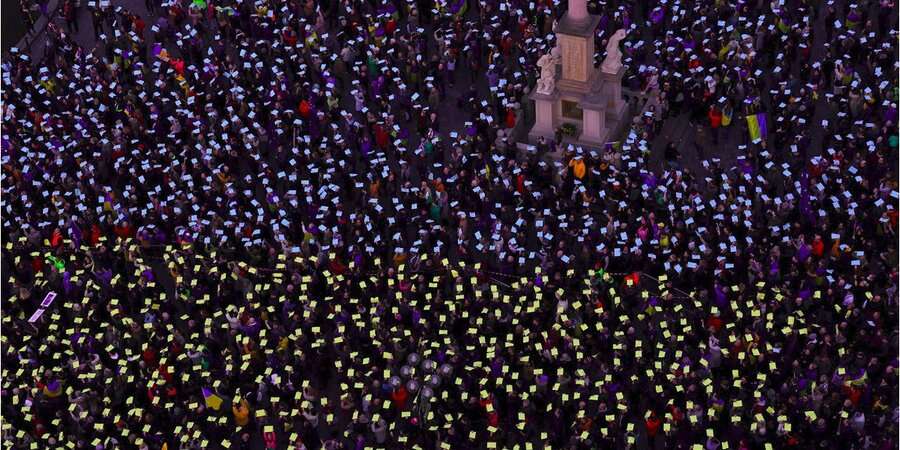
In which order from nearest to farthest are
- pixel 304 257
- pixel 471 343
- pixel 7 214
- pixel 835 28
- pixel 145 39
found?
pixel 471 343 → pixel 304 257 → pixel 7 214 → pixel 835 28 → pixel 145 39

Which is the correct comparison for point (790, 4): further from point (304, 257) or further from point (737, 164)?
point (304, 257)

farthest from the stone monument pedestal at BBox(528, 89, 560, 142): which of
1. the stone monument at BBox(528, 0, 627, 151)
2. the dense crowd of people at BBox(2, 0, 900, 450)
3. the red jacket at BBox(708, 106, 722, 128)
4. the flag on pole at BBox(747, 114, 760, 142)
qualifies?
the flag on pole at BBox(747, 114, 760, 142)

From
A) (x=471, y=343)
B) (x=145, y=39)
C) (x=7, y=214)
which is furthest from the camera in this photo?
(x=145, y=39)

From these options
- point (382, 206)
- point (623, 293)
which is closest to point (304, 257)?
point (382, 206)

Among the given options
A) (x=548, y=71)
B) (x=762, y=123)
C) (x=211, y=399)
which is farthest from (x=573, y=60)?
(x=211, y=399)

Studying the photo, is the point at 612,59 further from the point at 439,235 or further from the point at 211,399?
the point at 211,399

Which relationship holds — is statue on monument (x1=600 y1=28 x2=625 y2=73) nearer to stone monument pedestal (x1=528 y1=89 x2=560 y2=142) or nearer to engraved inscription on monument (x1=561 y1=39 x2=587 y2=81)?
engraved inscription on monument (x1=561 y1=39 x2=587 y2=81)
